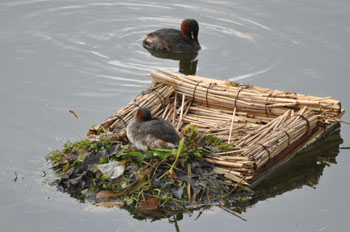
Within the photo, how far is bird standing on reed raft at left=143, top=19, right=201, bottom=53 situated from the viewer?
1333 centimetres

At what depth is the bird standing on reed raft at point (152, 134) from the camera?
8.01 m

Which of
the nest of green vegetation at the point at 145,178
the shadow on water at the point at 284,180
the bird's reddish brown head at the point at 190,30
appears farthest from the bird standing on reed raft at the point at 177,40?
the nest of green vegetation at the point at 145,178

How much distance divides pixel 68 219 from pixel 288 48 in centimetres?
729

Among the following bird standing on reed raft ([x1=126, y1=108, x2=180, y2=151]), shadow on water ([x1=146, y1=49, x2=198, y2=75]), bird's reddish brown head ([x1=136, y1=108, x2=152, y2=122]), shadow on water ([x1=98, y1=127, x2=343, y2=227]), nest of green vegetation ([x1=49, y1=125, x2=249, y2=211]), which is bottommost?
shadow on water ([x1=146, y1=49, x2=198, y2=75])

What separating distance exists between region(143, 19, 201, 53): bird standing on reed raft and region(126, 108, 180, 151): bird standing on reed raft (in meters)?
5.21

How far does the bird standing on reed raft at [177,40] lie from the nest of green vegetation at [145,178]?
17.7 feet

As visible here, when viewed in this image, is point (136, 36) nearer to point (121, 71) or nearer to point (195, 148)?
point (121, 71)

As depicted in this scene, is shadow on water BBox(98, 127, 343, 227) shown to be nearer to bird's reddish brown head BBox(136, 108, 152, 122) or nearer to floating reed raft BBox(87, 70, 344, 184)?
floating reed raft BBox(87, 70, 344, 184)

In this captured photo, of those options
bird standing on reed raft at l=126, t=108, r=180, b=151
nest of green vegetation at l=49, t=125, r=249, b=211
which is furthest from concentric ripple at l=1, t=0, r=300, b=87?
nest of green vegetation at l=49, t=125, r=249, b=211

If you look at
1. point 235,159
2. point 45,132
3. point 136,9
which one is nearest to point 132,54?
point 136,9

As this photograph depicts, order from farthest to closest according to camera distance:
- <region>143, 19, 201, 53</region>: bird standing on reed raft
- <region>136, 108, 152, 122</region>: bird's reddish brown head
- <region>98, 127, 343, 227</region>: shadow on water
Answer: <region>143, 19, 201, 53</region>: bird standing on reed raft → <region>136, 108, 152, 122</region>: bird's reddish brown head → <region>98, 127, 343, 227</region>: shadow on water

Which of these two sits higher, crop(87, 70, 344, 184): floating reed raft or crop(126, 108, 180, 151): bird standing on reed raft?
crop(126, 108, 180, 151): bird standing on reed raft

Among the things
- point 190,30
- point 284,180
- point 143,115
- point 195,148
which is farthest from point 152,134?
point 190,30

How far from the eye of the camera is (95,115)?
1016 cm
